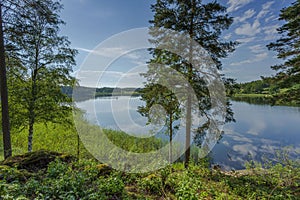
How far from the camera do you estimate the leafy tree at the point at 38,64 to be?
205 inches

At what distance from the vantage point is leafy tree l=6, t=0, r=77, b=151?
17.1ft

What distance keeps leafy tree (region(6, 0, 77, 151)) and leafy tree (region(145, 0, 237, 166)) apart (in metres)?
4.03

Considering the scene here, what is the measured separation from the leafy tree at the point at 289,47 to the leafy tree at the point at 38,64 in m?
10.9

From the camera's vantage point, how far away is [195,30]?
18.1 ft

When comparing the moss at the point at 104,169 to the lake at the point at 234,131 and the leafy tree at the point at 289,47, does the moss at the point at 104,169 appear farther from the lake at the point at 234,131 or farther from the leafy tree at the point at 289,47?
the leafy tree at the point at 289,47

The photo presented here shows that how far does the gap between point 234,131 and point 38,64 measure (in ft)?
Answer: 58.3

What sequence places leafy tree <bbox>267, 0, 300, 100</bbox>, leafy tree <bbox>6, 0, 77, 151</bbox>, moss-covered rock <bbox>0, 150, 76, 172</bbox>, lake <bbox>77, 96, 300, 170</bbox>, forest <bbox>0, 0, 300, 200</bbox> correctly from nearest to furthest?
moss-covered rock <bbox>0, 150, 76, 172</bbox>
forest <bbox>0, 0, 300, 200</bbox>
leafy tree <bbox>6, 0, 77, 151</bbox>
lake <bbox>77, 96, 300, 170</bbox>
leafy tree <bbox>267, 0, 300, 100</bbox>

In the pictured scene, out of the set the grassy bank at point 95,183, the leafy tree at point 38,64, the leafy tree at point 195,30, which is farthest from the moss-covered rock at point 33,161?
the leafy tree at point 195,30

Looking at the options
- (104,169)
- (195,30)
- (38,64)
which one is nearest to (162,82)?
(195,30)

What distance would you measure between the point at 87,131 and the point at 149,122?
5207mm

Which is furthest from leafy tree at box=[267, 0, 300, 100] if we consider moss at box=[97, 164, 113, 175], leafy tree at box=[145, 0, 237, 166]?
moss at box=[97, 164, 113, 175]

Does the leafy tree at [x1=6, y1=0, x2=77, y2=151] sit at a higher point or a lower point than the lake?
higher

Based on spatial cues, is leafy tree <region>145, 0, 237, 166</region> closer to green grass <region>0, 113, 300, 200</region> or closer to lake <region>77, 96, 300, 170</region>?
lake <region>77, 96, 300, 170</region>

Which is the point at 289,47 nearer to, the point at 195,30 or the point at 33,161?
the point at 195,30
